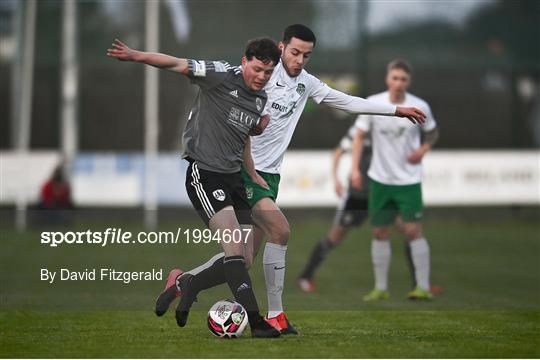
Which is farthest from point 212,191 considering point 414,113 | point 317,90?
point 414,113

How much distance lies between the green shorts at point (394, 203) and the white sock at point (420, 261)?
247 mm

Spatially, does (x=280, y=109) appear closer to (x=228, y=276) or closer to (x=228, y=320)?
(x=228, y=276)

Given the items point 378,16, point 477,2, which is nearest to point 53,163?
point 378,16

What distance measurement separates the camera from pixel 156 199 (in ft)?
75.9

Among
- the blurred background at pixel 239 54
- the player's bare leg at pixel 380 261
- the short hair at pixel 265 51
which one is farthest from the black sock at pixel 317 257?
the blurred background at pixel 239 54

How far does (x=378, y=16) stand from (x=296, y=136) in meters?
3.10

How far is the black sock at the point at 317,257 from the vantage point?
12836 millimetres

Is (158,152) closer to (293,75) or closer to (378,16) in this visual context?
(378,16)

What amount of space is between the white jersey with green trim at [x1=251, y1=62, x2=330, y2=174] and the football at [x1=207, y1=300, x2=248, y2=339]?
122 cm

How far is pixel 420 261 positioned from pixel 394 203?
24.8 inches

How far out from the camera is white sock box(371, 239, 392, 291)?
11.7 m

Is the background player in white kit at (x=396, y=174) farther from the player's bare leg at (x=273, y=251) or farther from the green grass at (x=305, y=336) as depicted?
the player's bare leg at (x=273, y=251)

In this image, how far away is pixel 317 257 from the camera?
511 inches

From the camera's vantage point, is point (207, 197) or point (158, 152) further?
point (158, 152)
